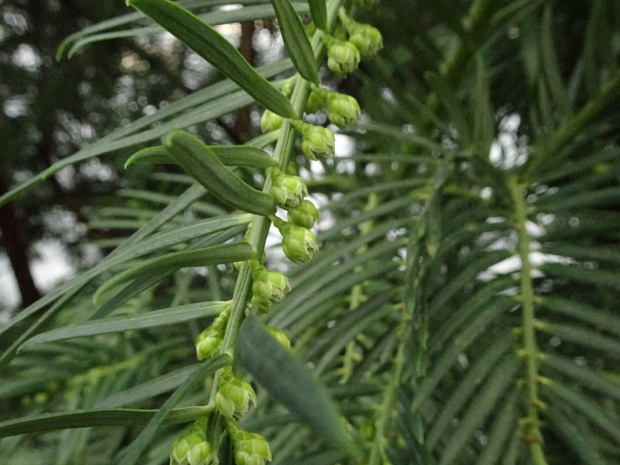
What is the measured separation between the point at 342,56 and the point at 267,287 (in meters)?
0.08

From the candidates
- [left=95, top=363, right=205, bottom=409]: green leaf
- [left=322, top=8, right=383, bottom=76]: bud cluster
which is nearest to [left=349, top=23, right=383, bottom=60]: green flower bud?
[left=322, top=8, right=383, bottom=76]: bud cluster

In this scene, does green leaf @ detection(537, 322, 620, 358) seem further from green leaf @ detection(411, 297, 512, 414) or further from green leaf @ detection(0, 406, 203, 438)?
green leaf @ detection(0, 406, 203, 438)

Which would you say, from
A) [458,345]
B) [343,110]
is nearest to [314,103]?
[343,110]

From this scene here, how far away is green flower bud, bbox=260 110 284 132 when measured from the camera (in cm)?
18

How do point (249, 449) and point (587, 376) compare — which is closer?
point (249, 449)

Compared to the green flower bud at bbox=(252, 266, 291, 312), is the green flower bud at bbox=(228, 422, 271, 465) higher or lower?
lower

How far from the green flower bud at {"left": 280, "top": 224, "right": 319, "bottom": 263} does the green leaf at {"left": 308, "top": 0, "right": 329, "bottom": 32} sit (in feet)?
0.20

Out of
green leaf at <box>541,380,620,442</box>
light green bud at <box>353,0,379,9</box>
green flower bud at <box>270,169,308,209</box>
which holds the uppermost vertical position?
light green bud at <box>353,0,379,9</box>

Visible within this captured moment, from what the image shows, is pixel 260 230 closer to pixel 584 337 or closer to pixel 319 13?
pixel 319 13

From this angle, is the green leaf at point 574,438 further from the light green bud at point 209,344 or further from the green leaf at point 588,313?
the light green bud at point 209,344

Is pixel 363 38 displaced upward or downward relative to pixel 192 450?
upward

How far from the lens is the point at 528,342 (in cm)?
26

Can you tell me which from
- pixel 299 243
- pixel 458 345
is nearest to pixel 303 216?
pixel 299 243

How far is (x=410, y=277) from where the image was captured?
210mm
